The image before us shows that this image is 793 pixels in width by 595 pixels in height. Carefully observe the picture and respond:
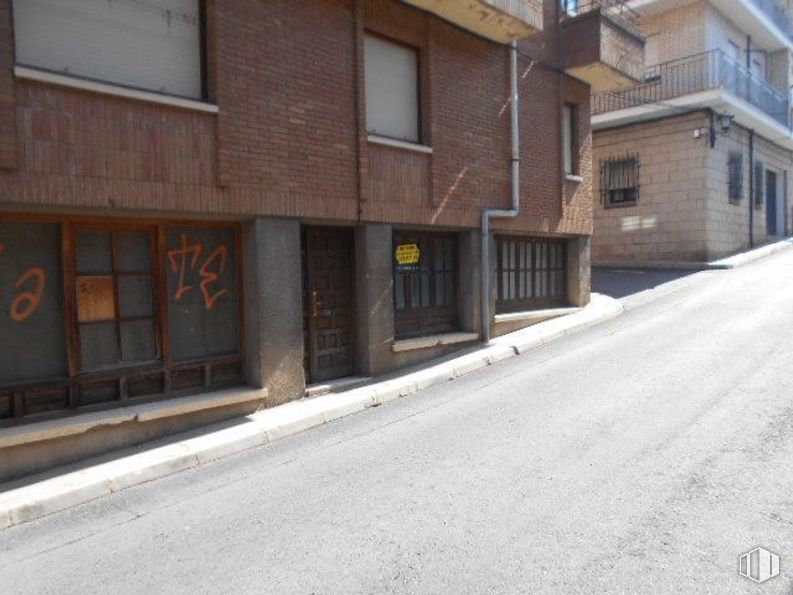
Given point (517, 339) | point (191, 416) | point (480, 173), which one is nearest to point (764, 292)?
point (517, 339)

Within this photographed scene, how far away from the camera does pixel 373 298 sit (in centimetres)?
747

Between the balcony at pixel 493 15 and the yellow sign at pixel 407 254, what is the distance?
10.8ft

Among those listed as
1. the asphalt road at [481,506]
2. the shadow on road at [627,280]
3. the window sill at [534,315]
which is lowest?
the asphalt road at [481,506]

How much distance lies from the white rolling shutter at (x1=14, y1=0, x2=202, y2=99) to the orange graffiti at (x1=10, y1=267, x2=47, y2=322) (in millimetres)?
1792

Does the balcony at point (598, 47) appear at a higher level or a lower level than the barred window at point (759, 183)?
higher

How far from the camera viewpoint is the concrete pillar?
902 cm

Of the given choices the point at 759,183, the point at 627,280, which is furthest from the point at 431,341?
the point at 759,183

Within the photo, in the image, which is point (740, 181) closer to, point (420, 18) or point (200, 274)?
point (420, 18)

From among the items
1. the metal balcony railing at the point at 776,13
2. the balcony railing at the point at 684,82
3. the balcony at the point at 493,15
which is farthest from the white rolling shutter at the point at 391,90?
the metal balcony railing at the point at 776,13

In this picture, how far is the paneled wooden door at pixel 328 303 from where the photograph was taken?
723cm

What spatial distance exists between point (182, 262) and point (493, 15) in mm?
5758

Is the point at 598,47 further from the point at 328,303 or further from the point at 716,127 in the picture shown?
the point at 716,127

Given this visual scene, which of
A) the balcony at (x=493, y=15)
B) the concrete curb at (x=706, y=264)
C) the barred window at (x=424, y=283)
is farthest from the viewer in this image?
the concrete curb at (x=706, y=264)

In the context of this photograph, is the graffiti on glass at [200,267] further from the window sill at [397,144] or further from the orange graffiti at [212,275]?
the window sill at [397,144]
